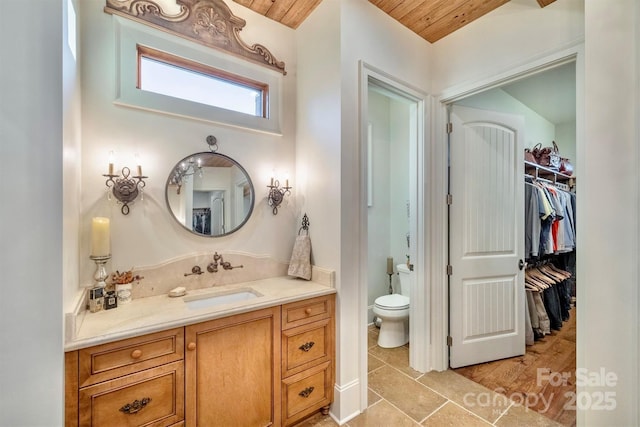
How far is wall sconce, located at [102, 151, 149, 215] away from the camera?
1.53 m

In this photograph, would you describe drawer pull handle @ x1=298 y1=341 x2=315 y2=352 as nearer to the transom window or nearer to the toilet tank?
the toilet tank

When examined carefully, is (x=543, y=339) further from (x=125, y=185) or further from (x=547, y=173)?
(x=125, y=185)

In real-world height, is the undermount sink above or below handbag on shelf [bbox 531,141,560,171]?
below

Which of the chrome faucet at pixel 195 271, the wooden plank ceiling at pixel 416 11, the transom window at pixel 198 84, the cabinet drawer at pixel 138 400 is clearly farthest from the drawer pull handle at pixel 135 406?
the wooden plank ceiling at pixel 416 11

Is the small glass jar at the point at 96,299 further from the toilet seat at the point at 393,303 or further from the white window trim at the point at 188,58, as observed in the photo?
the toilet seat at the point at 393,303

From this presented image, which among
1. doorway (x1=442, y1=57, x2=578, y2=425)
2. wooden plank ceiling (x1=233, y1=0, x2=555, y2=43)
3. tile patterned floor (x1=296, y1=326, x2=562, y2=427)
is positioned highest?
wooden plank ceiling (x1=233, y1=0, x2=555, y2=43)

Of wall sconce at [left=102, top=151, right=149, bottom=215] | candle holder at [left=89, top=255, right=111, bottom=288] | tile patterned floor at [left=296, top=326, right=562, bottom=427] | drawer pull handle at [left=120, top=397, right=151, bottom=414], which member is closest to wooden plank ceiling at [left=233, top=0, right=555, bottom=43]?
wall sconce at [left=102, top=151, right=149, bottom=215]

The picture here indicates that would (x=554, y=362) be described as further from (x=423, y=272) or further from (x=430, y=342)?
(x=423, y=272)

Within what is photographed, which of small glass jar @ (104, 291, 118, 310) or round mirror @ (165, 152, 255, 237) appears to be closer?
small glass jar @ (104, 291, 118, 310)

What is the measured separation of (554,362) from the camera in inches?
95.3

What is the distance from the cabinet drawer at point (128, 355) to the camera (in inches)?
42.9

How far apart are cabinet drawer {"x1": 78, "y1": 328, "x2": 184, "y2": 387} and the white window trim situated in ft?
4.29

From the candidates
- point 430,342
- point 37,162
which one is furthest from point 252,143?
point 430,342

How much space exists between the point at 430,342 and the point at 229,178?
215 cm
